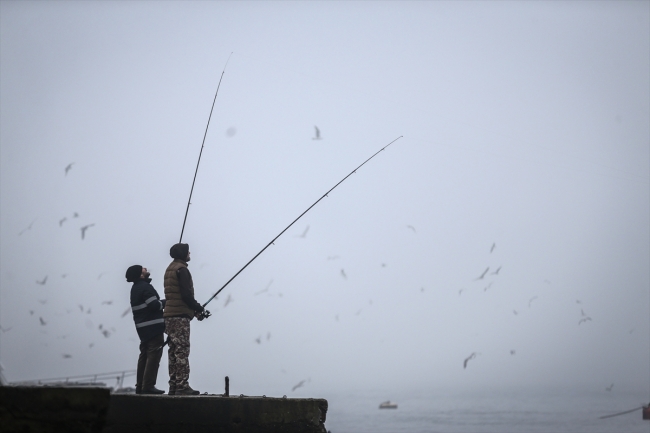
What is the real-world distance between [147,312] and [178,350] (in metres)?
0.54

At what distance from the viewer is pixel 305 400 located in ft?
20.3

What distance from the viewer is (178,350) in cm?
692

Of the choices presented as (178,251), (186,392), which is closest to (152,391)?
(186,392)

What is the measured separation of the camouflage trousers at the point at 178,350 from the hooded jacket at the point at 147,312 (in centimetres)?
18

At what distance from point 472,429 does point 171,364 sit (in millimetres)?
64123

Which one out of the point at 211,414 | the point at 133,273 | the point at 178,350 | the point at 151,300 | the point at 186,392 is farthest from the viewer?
the point at 133,273

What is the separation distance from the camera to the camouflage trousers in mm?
6867

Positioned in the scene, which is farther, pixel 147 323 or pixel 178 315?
pixel 147 323

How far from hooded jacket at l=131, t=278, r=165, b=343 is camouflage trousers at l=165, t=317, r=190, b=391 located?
18 centimetres

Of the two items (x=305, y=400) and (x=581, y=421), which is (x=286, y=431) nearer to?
(x=305, y=400)

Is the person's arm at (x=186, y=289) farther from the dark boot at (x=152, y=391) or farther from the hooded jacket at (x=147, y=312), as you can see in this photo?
the dark boot at (x=152, y=391)

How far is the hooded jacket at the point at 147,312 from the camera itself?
7.07m

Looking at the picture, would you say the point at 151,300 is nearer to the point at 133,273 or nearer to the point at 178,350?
the point at 133,273

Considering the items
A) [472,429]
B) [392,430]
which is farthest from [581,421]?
[392,430]
